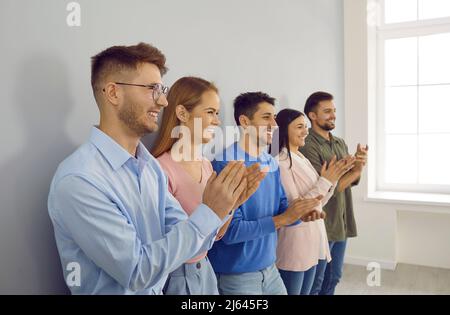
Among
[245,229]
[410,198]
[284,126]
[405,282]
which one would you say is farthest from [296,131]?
[410,198]

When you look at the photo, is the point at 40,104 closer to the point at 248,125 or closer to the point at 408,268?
the point at 248,125

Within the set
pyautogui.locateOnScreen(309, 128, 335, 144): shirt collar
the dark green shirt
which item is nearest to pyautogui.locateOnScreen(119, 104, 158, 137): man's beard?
the dark green shirt

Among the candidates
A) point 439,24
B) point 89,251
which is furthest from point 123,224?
point 439,24

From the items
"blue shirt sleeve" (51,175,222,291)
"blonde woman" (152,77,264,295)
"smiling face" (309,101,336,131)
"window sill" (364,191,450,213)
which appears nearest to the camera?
"blue shirt sleeve" (51,175,222,291)

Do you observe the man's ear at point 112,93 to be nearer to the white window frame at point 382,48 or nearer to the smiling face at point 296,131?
the smiling face at point 296,131

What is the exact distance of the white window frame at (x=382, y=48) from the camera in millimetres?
2141

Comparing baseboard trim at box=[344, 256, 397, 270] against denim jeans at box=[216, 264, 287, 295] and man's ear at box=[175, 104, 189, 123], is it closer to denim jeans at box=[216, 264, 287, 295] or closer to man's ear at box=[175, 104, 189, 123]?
denim jeans at box=[216, 264, 287, 295]

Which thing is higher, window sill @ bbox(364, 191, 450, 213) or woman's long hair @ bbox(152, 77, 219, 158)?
woman's long hair @ bbox(152, 77, 219, 158)

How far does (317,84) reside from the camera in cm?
181

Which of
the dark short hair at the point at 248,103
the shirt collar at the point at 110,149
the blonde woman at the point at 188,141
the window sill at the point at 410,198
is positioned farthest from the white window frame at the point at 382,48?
the shirt collar at the point at 110,149

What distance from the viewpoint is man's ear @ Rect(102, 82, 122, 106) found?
67 cm

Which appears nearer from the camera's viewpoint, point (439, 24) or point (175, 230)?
point (175, 230)

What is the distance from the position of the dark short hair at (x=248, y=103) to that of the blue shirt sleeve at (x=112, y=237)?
597 millimetres
